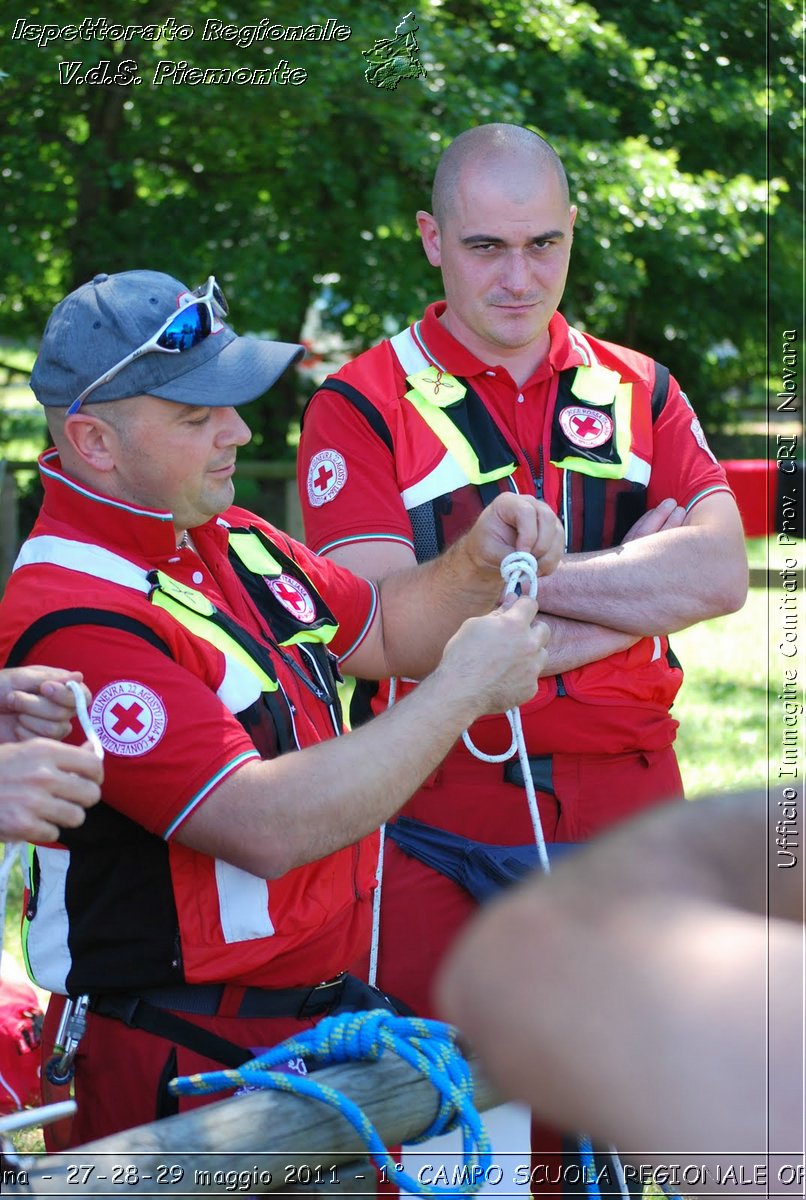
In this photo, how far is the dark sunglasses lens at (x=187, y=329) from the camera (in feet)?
8.50

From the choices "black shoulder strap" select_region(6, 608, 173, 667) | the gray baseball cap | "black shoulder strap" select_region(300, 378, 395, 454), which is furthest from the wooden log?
"black shoulder strap" select_region(300, 378, 395, 454)

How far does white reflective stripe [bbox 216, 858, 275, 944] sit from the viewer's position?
8.06 feet

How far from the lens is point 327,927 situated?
2.61m

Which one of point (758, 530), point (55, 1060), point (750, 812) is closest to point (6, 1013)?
point (55, 1060)

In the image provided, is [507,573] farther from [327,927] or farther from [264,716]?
[327,927]

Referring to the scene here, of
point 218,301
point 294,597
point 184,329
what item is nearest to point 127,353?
point 184,329

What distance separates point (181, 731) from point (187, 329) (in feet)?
A: 2.50

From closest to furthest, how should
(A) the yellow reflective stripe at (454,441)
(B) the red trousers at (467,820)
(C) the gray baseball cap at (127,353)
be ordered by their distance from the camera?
1. (C) the gray baseball cap at (127,353)
2. (B) the red trousers at (467,820)
3. (A) the yellow reflective stripe at (454,441)

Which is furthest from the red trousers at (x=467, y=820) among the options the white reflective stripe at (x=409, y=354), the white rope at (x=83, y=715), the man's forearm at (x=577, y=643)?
the white rope at (x=83, y=715)

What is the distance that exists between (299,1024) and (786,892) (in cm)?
163

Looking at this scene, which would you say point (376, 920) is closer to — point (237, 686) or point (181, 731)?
point (237, 686)

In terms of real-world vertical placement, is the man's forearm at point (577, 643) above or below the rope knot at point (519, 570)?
below

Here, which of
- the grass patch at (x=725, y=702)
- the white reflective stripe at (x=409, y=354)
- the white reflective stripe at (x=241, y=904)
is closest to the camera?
the white reflective stripe at (x=241, y=904)

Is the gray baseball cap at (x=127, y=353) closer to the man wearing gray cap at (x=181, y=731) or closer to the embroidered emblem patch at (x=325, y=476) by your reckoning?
the man wearing gray cap at (x=181, y=731)
